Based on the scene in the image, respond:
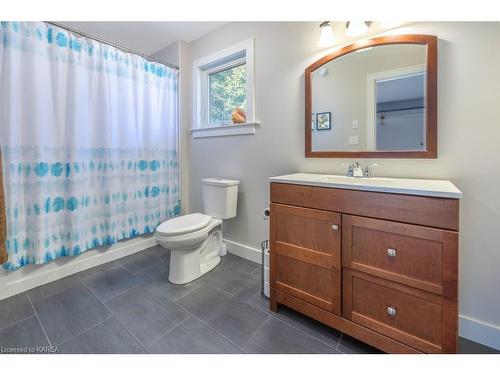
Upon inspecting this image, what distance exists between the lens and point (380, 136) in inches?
59.4

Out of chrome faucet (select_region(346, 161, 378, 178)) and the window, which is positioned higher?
the window

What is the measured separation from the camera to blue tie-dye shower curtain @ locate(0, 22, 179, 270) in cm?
160

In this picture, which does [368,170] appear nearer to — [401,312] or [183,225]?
[401,312]

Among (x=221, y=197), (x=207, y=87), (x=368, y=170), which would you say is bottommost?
(x=221, y=197)

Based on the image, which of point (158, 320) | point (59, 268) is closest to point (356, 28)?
point (158, 320)

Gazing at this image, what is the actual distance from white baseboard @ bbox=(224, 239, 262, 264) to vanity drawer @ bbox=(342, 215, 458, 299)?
111cm

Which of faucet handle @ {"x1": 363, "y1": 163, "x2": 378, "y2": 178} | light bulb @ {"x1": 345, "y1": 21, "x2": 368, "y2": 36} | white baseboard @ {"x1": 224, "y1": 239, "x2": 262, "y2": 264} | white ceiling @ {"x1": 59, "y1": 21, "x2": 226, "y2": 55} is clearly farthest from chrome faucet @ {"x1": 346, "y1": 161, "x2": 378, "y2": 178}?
white ceiling @ {"x1": 59, "y1": 21, "x2": 226, "y2": 55}

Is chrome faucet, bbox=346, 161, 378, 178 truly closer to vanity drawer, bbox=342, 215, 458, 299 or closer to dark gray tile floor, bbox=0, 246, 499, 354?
vanity drawer, bbox=342, 215, 458, 299

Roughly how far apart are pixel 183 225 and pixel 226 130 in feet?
3.42

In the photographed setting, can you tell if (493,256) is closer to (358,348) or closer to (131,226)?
(358,348)

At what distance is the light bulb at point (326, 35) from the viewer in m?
1.58

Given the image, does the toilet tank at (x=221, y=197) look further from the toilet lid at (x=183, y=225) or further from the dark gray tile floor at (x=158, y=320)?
the dark gray tile floor at (x=158, y=320)

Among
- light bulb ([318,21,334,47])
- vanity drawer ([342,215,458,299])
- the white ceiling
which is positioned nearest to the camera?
vanity drawer ([342,215,458,299])

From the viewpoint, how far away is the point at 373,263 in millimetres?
1121
